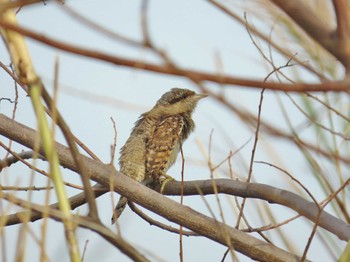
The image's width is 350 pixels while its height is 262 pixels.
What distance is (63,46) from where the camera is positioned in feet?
2.58

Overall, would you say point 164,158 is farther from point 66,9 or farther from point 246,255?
point 66,9

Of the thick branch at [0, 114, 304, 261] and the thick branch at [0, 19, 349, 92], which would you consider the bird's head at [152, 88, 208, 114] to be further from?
the thick branch at [0, 19, 349, 92]

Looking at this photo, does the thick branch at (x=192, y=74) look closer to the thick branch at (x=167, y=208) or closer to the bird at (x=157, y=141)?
the thick branch at (x=167, y=208)

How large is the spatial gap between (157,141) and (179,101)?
95cm

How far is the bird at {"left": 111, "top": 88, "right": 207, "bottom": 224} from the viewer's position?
5199 mm

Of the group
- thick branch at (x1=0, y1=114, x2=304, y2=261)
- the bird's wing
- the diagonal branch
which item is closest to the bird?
the bird's wing

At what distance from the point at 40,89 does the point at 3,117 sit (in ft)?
6.53

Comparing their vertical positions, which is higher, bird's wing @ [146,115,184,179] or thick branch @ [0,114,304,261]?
bird's wing @ [146,115,184,179]

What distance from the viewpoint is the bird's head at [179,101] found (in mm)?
6191

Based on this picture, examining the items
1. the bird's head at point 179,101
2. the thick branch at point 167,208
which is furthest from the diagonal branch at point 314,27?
the bird's head at point 179,101

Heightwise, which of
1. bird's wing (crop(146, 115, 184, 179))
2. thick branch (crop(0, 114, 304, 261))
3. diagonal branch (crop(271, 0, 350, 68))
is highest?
bird's wing (crop(146, 115, 184, 179))

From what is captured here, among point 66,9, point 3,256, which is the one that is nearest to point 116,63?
point 66,9

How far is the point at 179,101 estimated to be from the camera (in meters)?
6.36

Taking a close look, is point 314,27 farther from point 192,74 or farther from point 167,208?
point 167,208
